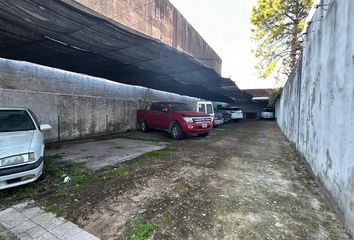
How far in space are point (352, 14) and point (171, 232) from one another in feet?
12.0

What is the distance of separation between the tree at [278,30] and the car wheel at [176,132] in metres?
10.2

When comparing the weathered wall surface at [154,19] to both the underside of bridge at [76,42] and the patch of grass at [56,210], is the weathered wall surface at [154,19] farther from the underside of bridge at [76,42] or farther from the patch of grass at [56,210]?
the patch of grass at [56,210]

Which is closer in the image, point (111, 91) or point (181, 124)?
point (181, 124)

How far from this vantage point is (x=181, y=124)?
8.62 meters

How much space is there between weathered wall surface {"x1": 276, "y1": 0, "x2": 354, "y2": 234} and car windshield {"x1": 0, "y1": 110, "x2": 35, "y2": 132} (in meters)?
5.78

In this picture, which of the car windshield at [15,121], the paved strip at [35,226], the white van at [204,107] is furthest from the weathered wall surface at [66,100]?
the paved strip at [35,226]

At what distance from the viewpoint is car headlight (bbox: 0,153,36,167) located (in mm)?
3130

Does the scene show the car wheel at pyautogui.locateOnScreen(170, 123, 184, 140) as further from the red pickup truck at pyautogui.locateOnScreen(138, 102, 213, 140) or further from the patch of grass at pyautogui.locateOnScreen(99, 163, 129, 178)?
the patch of grass at pyautogui.locateOnScreen(99, 163, 129, 178)

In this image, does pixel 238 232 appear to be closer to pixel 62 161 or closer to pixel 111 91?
pixel 62 161

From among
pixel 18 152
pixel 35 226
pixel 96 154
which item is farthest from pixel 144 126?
pixel 35 226

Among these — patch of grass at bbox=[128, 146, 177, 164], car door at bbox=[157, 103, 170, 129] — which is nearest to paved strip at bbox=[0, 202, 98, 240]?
patch of grass at bbox=[128, 146, 177, 164]

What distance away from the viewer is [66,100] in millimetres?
8359

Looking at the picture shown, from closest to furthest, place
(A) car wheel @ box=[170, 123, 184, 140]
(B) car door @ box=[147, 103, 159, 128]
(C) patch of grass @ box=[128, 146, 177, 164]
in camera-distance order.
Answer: (C) patch of grass @ box=[128, 146, 177, 164], (A) car wheel @ box=[170, 123, 184, 140], (B) car door @ box=[147, 103, 159, 128]

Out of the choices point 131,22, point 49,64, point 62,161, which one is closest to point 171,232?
point 62,161
